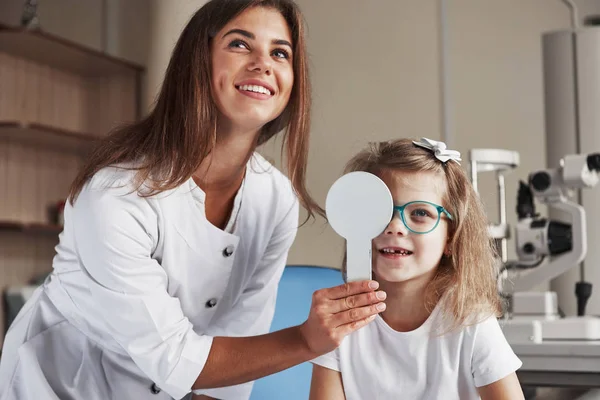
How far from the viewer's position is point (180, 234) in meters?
1.39

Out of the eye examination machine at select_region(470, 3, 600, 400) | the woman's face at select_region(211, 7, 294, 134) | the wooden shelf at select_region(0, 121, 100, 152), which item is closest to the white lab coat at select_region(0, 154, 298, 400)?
the woman's face at select_region(211, 7, 294, 134)

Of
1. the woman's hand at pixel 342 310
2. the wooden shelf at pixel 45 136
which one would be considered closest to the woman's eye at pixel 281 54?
the woman's hand at pixel 342 310

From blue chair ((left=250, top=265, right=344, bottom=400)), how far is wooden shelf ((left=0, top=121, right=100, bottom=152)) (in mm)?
2235

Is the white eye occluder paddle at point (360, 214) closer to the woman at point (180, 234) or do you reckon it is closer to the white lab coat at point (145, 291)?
the woman at point (180, 234)

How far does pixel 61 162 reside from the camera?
4.52 m

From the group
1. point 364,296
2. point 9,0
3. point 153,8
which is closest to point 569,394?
point 364,296

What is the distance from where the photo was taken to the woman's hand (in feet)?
3.43

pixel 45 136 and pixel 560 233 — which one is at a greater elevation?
pixel 45 136

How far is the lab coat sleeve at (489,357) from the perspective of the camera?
1223mm

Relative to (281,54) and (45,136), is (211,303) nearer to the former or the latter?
(281,54)

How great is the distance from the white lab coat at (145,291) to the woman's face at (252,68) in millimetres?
181

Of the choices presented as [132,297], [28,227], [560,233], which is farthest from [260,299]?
[28,227]

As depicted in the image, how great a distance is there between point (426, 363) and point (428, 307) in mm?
93

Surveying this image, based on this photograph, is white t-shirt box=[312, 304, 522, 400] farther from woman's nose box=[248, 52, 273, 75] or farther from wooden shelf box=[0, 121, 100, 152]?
wooden shelf box=[0, 121, 100, 152]
